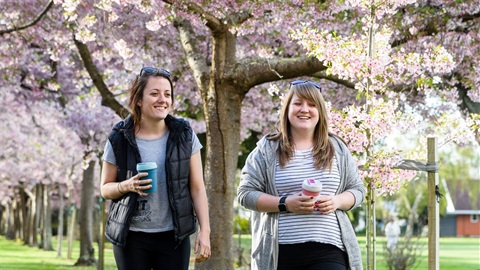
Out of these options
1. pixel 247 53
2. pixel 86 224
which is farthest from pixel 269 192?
pixel 86 224

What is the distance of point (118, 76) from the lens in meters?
19.6

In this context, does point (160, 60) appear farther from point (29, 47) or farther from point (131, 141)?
point (131, 141)

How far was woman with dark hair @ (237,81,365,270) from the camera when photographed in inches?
189

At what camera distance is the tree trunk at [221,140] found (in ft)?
39.5

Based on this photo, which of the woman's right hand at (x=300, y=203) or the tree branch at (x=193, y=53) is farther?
the tree branch at (x=193, y=53)

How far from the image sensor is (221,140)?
12180 millimetres

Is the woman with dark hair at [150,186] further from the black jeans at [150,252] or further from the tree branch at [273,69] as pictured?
the tree branch at [273,69]

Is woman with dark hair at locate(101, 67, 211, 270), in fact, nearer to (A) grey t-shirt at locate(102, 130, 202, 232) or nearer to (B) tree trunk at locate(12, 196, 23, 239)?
(A) grey t-shirt at locate(102, 130, 202, 232)

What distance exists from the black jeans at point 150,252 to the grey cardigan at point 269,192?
43 cm

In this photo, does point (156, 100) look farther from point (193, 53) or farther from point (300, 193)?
point (193, 53)

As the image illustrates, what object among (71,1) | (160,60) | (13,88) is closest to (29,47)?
(13,88)

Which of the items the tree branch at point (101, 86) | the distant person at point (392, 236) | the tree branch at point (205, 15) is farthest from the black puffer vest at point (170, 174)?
the distant person at point (392, 236)

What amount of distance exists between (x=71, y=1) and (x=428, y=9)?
14.6 feet

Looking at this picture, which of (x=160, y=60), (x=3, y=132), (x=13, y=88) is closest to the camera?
(x=160, y=60)
